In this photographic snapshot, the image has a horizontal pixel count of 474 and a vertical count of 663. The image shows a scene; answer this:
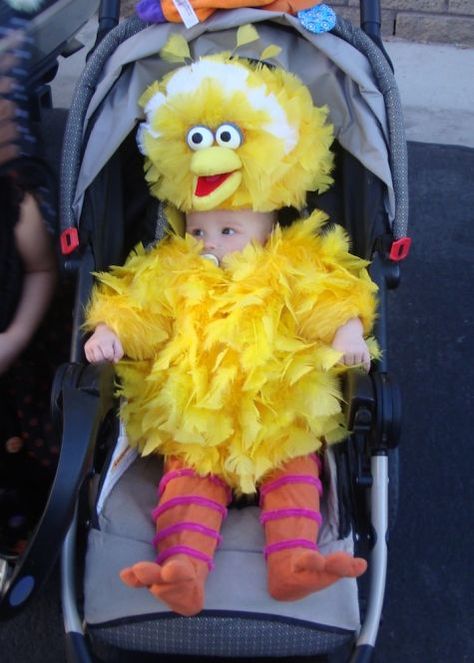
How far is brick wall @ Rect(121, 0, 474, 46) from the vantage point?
11.6 ft

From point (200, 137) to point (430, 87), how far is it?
2054 mm

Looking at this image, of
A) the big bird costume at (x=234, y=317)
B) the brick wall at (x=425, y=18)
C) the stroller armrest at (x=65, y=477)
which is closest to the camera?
the stroller armrest at (x=65, y=477)

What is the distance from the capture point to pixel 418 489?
2.25 metres

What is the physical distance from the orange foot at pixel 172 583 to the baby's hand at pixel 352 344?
517mm

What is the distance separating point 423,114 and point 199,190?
191 centimetres

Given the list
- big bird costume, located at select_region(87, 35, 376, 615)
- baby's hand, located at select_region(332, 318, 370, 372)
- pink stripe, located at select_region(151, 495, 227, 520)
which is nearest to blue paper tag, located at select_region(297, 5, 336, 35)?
big bird costume, located at select_region(87, 35, 376, 615)

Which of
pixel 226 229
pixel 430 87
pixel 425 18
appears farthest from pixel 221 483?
pixel 425 18

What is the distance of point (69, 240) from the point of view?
1767 millimetres

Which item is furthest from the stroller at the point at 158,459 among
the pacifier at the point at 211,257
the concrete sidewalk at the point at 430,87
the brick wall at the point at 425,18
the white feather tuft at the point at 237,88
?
the brick wall at the point at 425,18

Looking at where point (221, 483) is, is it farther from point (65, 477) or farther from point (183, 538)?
point (65, 477)

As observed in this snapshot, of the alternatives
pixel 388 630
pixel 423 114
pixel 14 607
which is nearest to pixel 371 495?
pixel 388 630

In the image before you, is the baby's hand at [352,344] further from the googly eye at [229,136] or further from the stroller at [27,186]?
the stroller at [27,186]

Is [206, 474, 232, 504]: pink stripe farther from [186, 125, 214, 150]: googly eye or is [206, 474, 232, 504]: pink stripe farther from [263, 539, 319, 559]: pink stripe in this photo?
[186, 125, 214, 150]: googly eye

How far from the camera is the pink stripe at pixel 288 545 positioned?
4.94 ft
